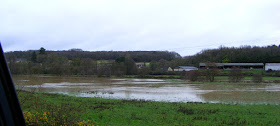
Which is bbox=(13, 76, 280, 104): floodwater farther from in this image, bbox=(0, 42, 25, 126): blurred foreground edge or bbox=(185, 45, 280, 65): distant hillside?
bbox=(185, 45, 280, 65): distant hillside

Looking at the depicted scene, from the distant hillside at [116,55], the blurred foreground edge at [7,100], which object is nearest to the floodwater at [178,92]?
the blurred foreground edge at [7,100]

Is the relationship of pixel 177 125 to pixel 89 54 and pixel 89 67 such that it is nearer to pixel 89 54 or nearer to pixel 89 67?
pixel 89 67

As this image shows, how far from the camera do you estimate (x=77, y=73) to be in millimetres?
96375

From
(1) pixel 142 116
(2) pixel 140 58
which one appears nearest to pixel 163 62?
(2) pixel 140 58

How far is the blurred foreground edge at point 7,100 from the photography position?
1790 millimetres

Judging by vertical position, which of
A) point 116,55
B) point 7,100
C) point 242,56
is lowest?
point 7,100

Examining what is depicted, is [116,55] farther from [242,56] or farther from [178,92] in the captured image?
[178,92]

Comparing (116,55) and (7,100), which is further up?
(116,55)

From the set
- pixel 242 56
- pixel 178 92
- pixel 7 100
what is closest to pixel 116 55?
pixel 242 56

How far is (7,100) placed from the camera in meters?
1.83

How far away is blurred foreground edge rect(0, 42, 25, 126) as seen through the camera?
70.5 inches

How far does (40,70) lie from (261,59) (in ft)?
319

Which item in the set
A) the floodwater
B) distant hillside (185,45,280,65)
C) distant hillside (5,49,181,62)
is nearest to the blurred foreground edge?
the floodwater

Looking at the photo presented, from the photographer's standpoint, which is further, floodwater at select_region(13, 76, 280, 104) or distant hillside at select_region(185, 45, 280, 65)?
distant hillside at select_region(185, 45, 280, 65)
